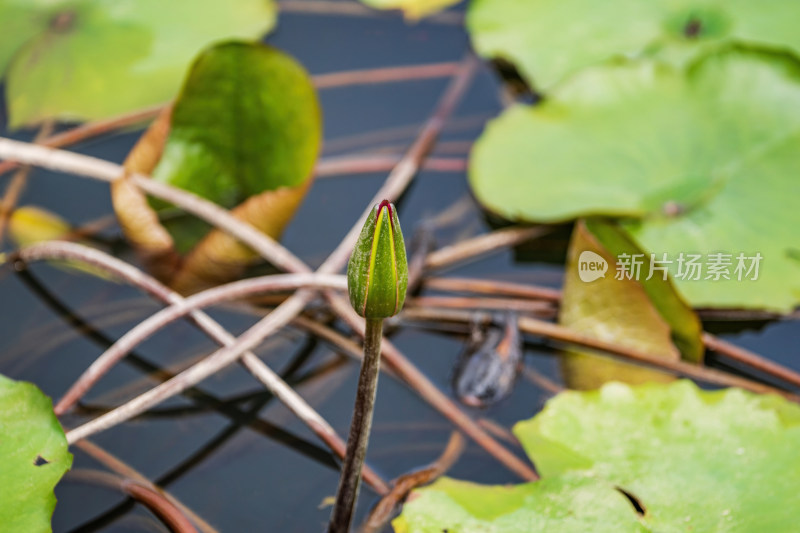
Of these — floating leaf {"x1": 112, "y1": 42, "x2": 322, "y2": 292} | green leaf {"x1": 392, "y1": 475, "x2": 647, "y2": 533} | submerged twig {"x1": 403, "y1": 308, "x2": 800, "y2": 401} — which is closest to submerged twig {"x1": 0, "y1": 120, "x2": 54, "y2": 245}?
floating leaf {"x1": 112, "y1": 42, "x2": 322, "y2": 292}

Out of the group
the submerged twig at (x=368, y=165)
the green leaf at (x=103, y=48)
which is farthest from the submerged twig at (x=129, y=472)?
the green leaf at (x=103, y=48)

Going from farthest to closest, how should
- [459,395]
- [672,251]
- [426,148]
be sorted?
[426,148] → [672,251] → [459,395]

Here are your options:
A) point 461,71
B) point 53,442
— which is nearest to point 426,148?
point 461,71

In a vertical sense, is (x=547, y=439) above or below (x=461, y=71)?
below

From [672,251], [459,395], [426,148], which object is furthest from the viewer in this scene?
[426,148]

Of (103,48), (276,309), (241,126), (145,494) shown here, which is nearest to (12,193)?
(103,48)

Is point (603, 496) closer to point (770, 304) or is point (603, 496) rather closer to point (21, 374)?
point (770, 304)

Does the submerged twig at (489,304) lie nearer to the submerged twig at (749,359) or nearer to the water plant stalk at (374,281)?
the submerged twig at (749,359)

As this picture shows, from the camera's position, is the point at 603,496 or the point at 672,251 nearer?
the point at 603,496
